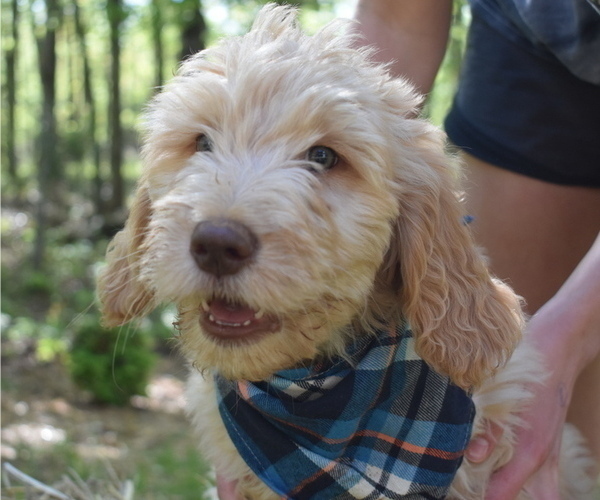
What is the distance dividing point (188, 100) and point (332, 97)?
491mm

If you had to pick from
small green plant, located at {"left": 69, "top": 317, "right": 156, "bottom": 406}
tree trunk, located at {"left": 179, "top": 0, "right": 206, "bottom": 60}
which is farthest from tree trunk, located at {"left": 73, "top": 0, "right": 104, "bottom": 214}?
small green plant, located at {"left": 69, "top": 317, "right": 156, "bottom": 406}

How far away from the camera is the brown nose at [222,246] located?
1941 millimetres

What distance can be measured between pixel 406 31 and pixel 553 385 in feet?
5.50

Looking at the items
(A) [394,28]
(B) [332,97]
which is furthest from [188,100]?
(A) [394,28]

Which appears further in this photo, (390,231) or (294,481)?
(294,481)

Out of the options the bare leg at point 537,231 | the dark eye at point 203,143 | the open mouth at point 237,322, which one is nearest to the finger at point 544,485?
the bare leg at point 537,231

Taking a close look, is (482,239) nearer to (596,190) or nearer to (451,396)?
(596,190)

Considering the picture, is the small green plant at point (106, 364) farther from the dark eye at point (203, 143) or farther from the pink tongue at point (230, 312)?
the pink tongue at point (230, 312)

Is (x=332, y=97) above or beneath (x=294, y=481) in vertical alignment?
above

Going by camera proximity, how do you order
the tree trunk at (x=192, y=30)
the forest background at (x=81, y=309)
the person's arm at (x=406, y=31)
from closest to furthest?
the person's arm at (x=406, y=31) < the forest background at (x=81, y=309) < the tree trunk at (x=192, y=30)

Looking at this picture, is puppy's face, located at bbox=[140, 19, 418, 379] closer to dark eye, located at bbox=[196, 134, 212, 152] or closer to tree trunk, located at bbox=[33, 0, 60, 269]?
dark eye, located at bbox=[196, 134, 212, 152]

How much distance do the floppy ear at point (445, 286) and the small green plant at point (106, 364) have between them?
6468mm

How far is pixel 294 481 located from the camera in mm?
2658

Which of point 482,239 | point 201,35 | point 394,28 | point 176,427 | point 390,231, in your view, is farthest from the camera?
point 201,35
